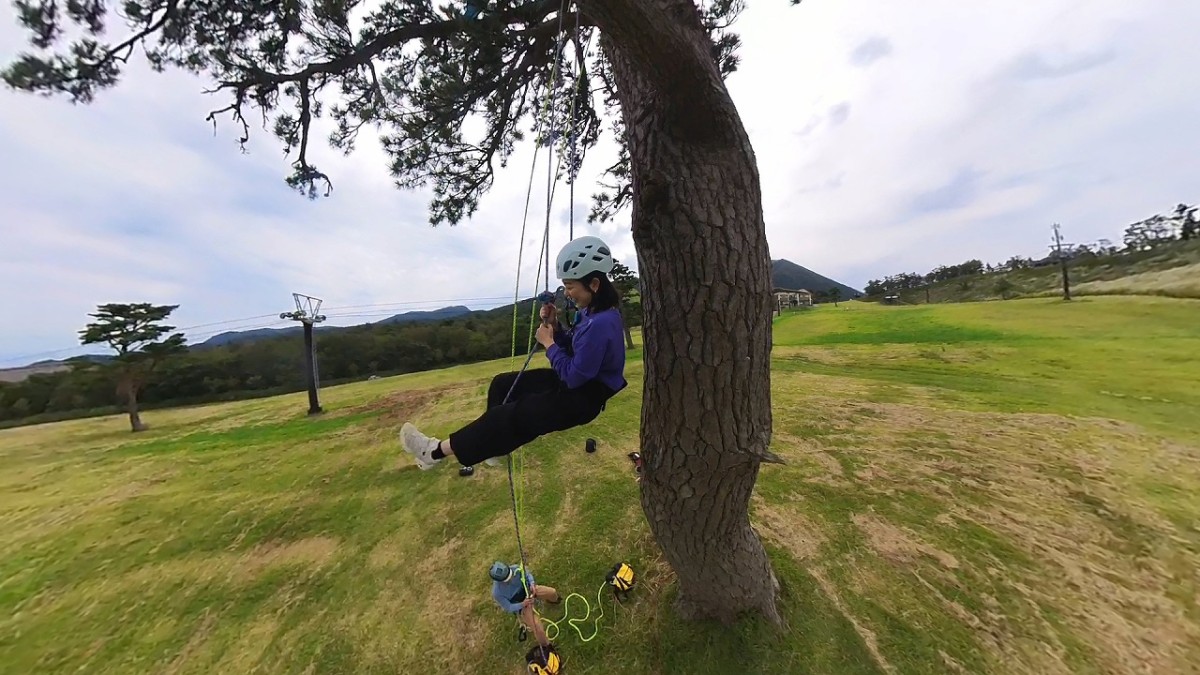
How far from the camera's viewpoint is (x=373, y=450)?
20.2ft

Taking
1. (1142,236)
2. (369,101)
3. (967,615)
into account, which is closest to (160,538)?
(369,101)

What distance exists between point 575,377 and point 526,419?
1.21 feet

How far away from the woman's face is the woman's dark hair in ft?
0.05

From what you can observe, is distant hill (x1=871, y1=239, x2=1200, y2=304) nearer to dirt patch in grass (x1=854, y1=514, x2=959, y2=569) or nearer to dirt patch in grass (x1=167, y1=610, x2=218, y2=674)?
dirt patch in grass (x1=854, y1=514, x2=959, y2=569)

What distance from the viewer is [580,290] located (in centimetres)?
229

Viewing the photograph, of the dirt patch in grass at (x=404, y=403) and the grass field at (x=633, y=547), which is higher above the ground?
the dirt patch in grass at (x=404, y=403)

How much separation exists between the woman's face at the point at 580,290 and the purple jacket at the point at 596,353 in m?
0.06

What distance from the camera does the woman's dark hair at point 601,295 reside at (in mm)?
2289

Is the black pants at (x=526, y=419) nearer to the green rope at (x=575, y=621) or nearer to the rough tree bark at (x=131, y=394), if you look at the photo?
the green rope at (x=575, y=621)

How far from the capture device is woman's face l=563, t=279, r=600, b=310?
7.50 feet

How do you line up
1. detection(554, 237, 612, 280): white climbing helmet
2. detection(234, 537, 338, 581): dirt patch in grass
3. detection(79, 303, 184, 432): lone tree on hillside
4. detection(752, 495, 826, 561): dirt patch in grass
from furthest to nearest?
detection(79, 303, 184, 432): lone tree on hillside < detection(234, 537, 338, 581): dirt patch in grass < detection(752, 495, 826, 561): dirt patch in grass < detection(554, 237, 612, 280): white climbing helmet

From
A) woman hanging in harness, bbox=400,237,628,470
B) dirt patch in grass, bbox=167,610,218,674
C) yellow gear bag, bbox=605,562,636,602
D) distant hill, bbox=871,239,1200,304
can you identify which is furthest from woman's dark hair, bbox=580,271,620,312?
distant hill, bbox=871,239,1200,304

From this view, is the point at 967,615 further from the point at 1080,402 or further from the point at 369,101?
the point at 369,101

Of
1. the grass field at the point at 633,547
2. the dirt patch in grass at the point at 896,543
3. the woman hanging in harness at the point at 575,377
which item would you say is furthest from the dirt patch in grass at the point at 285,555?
the dirt patch in grass at the point at 896,543
